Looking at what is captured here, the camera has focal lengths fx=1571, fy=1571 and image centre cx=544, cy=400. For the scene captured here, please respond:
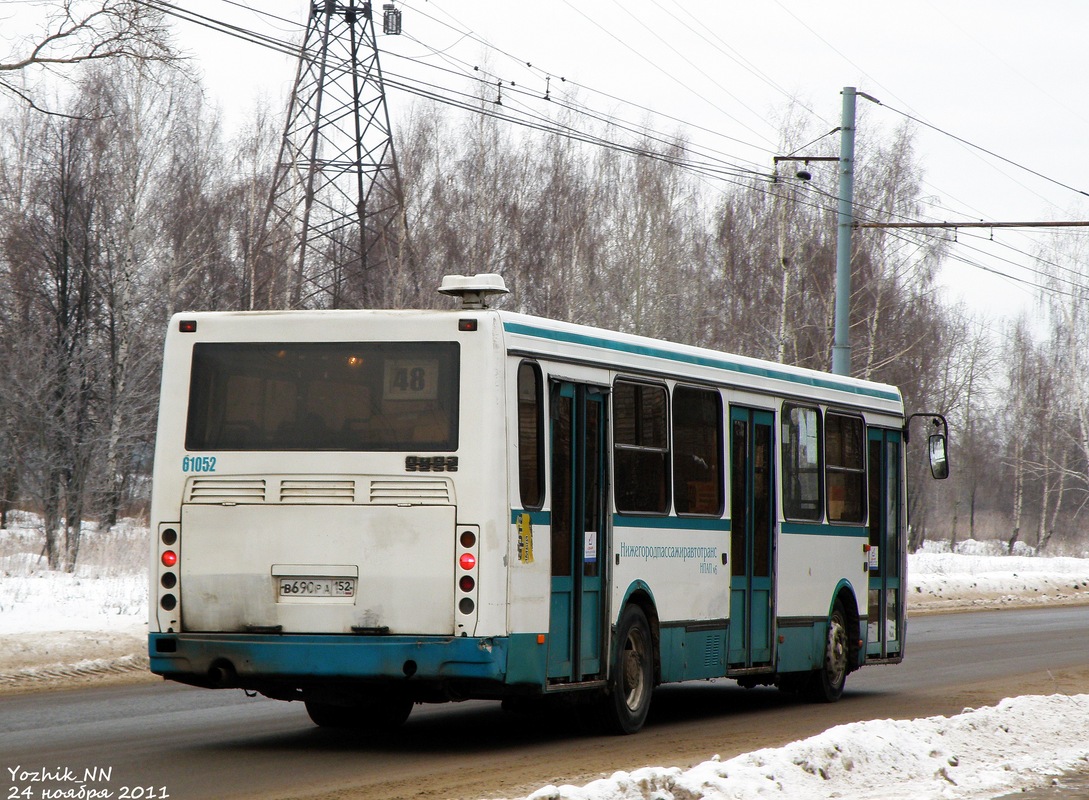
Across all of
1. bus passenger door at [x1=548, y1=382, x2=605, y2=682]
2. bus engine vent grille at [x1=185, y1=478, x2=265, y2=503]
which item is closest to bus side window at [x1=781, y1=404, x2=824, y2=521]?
bus passenger door at [x1=548, y1=382, x2=605, y2=682]

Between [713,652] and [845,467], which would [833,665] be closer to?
[845,467]

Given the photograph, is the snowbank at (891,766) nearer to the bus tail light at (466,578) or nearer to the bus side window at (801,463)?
the bus tail light at (466,578)

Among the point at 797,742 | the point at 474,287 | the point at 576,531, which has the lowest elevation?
the point at 797,742

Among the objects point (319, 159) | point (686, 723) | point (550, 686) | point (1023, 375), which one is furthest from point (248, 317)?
point (1023, 375)

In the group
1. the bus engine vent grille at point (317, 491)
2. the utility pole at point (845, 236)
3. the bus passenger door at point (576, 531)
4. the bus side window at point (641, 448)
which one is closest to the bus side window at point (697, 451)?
the bus side window at point (641, 448)

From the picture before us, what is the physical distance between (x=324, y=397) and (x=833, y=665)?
6850 millimetres

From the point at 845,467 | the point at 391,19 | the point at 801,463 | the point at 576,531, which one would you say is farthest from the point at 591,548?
the point at 391,19

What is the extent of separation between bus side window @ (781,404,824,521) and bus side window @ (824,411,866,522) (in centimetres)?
25

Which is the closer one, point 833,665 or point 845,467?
point 833,665

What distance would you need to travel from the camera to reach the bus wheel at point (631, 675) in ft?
36.3

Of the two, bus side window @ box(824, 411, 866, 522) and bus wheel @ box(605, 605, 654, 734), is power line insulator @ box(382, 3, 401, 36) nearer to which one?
bus side window @ box(824, 411, 866, 522)

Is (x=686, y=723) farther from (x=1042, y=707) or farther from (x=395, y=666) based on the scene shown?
(x=395, y=666)

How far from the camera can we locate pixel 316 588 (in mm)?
9688

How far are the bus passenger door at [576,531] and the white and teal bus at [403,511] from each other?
17 millimetres
